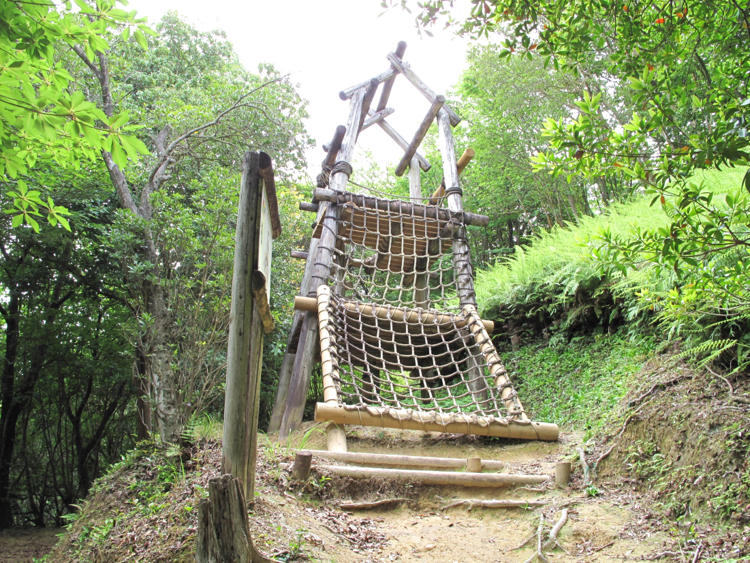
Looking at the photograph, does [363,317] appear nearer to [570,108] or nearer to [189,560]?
[189,560]

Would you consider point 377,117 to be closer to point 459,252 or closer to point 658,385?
point 459,252

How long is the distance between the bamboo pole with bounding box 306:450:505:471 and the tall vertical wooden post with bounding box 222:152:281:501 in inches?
48.2

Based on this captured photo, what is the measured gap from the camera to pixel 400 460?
3.06 meters

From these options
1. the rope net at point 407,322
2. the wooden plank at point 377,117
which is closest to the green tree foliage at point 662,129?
the rope net at point 407,322

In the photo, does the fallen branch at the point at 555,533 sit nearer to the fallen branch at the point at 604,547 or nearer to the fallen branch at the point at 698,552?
the fallen branch at the point at 604,547

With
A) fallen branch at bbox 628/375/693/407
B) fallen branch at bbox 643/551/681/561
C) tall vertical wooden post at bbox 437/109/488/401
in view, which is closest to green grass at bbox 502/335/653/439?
fallen branch at bbox 628/375/693/407

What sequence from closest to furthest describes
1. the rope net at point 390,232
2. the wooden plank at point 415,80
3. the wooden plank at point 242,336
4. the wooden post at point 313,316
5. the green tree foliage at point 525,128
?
the wooden plank at point 242,336 → the wooden post at point 313,316 → the rope net at point 390,232 → the wooden plank at point 415,80 → the green tree foliage at point 525,128

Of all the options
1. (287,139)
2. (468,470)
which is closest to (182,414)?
(468,470)

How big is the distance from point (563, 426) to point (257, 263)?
3110 millimetres

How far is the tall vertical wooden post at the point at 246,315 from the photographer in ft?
5.51

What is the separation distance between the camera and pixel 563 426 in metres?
3.77

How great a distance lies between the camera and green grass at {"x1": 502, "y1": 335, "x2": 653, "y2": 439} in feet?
11.3

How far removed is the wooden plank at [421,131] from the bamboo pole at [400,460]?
175 inches

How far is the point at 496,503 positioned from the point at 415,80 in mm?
5386
